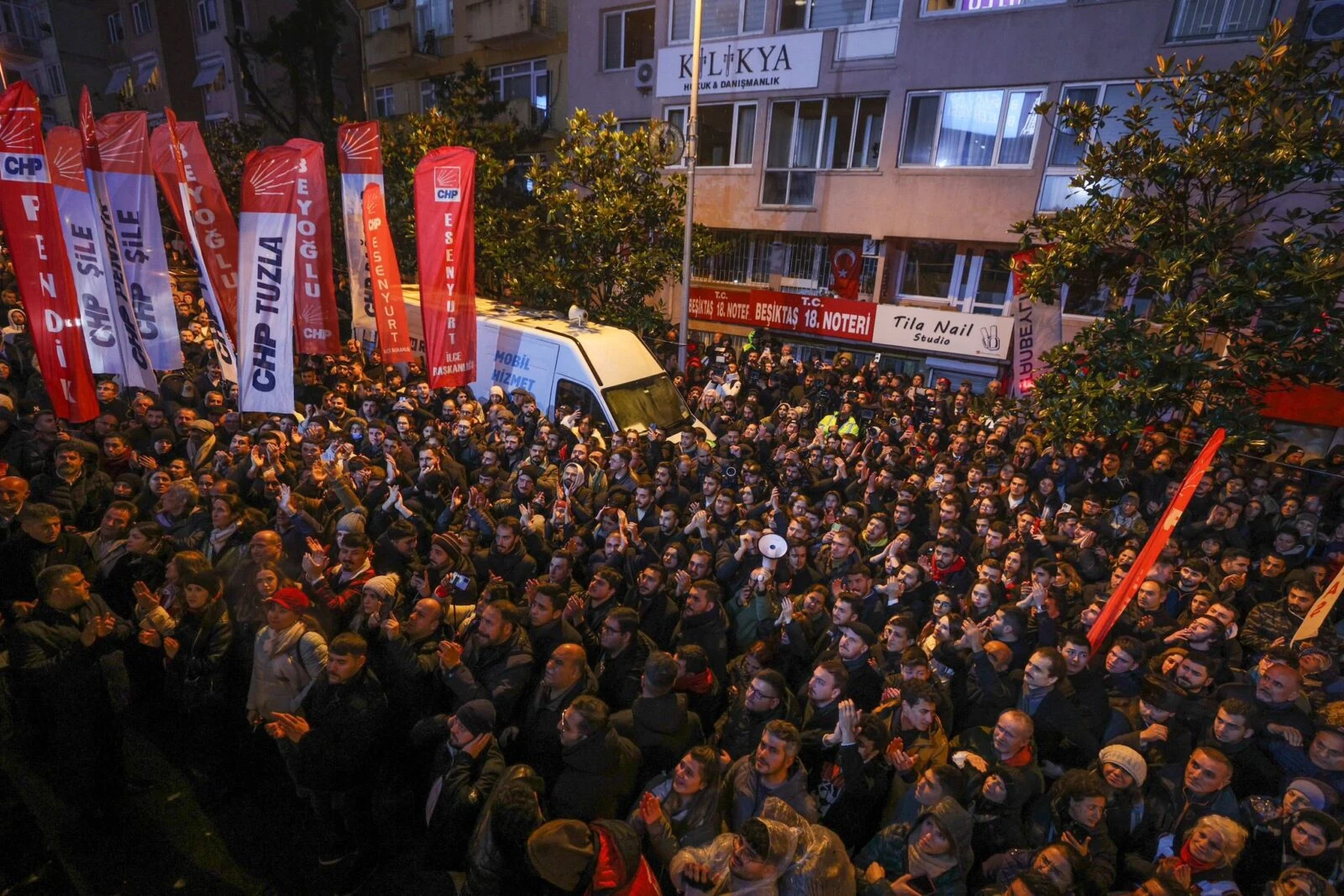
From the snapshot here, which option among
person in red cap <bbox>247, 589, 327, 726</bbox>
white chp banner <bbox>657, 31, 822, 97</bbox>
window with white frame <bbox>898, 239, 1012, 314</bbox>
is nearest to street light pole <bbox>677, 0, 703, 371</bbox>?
white chp banner <bbox>657, 31, 822, 97</bbox>

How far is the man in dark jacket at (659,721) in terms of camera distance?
3392 millimetres

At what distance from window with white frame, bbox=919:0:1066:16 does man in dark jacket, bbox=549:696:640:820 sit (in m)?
14.5

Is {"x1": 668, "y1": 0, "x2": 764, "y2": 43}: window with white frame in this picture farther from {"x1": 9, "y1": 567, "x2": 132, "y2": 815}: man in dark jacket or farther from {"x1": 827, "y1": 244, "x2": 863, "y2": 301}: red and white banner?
{"x1": 9, "y1": 567, "x2": 132, "y2": 815}: man in dark jacket

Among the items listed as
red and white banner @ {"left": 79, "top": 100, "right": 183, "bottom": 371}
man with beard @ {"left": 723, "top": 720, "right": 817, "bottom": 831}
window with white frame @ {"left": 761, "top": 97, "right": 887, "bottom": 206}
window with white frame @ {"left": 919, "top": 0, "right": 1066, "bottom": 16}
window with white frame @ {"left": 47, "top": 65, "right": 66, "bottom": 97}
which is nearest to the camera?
man with beard @ {"left": 723, "top": 720, "right": 817, "bottom": 831}

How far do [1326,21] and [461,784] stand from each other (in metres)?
15.0

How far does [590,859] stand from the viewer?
7.72 ft

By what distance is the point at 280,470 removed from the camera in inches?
274

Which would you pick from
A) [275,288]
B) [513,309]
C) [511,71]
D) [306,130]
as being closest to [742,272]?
[513,309]

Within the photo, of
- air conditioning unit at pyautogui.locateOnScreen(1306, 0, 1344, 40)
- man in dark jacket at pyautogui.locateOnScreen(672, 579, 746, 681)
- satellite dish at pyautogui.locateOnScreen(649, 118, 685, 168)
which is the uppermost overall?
air conditioning unit at pyautogui.locateOnScreen(1306, 0, 1344, 40)

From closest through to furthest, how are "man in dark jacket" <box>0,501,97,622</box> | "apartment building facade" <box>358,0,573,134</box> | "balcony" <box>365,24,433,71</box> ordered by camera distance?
"man in dark jacket" <box>0,501,97,622</box> < "apartment building facade" <box>358,0,573,134</box> < "balcony" <box>365,24,433,71</box>

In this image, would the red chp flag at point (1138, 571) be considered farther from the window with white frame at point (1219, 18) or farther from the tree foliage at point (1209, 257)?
the window with white frame at point (1219, 18)

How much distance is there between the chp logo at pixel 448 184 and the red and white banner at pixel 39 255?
361 centimetres

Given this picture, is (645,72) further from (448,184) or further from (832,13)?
(448,184)

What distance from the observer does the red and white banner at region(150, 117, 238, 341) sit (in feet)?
22.9
